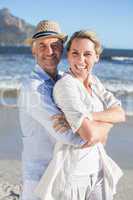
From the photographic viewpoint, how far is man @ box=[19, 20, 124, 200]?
2.39m

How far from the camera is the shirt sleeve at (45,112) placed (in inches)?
93.7

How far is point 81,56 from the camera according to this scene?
2.45 metres

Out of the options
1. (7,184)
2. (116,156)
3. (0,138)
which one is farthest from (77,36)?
(0,138)

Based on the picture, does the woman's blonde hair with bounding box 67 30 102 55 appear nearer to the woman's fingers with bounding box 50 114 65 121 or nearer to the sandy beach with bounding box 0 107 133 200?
the woman's fingers with bounding box 50 114 65 121

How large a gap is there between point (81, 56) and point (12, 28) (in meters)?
76.5

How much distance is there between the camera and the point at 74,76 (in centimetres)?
248

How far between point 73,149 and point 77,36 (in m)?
0.54

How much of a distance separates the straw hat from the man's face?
2 cm

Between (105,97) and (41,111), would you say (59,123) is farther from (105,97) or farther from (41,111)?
(105,97)

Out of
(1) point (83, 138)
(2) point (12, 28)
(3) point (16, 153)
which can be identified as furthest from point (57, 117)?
(2) point (12, 28)

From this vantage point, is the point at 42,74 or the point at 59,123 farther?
the point at 42,74

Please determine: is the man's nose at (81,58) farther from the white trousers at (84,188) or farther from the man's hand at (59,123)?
the white trousers at (84,188)

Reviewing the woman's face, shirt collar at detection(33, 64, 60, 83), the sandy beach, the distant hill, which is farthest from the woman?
the distant hill

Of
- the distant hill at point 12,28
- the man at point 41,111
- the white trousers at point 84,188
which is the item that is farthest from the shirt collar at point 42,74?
the distant hill at point 12,28
